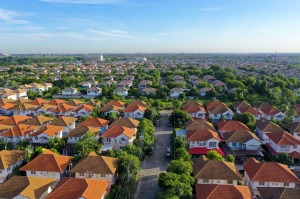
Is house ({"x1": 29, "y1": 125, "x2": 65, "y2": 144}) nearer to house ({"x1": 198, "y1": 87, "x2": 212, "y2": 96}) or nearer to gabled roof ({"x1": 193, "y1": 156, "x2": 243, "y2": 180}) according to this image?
gabled roof ({"x1": 193, "y1": 156, "x2": 243, "y2": 180})

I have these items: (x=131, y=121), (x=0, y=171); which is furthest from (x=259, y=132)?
A: (x=0, y=171)

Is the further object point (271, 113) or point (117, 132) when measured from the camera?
point (271, 113)

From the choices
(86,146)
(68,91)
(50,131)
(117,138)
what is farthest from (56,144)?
(68,91)

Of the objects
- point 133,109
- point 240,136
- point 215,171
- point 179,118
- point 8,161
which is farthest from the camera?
point 133,109

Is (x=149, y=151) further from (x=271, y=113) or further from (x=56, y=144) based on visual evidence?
(x=271, y=113)

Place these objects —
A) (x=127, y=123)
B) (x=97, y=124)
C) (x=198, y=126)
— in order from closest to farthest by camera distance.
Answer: (x=198, y=126) → (x=127, y=123) → (x=97, y=124)

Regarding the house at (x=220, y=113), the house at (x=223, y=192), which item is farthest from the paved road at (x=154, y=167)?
the house at (x=220, y=113)

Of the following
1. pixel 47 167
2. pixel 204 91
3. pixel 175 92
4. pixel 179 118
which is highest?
pixel 204 91

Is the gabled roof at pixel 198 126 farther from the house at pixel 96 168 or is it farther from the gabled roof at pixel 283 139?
the house at pixel 96 168
